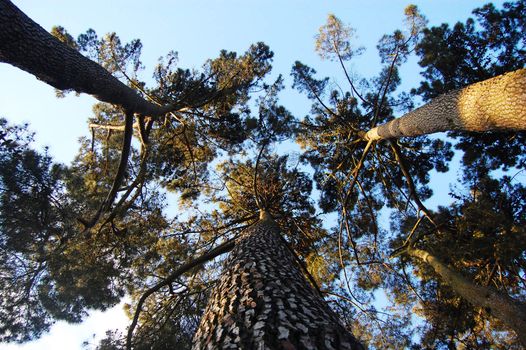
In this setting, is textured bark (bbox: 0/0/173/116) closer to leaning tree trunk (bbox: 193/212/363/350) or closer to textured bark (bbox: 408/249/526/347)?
leaning tree trunk (bbox: 193/212/363/350)

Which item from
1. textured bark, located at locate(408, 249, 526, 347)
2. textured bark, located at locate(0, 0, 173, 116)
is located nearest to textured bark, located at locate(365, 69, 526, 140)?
textured bark, located at locate(408, 249, 526, 347)

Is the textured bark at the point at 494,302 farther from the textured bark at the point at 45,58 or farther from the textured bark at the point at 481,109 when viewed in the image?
the textured bark at the point at 45,58

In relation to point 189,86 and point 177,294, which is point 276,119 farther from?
point 177,294

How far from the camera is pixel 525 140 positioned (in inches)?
261

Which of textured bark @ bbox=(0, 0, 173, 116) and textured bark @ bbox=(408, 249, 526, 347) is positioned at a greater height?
textured bark @ bbox=(0, 0, 173, 116)

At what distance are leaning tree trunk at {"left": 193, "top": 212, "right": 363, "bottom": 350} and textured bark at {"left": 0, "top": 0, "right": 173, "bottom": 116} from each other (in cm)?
283

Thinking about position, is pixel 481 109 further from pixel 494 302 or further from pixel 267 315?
pixel 267 315

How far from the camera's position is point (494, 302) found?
491 cm

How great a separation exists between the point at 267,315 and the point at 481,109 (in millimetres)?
3263

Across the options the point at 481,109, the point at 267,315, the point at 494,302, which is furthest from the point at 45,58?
the point at 494,302

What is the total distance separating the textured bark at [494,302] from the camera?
4.61 meters

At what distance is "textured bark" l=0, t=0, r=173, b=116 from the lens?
3.21 metres

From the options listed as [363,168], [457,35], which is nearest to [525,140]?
[457,35]

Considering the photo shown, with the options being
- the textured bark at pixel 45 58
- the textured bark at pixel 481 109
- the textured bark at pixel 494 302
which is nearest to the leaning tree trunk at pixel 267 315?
the textured bark at pixel 481 109
